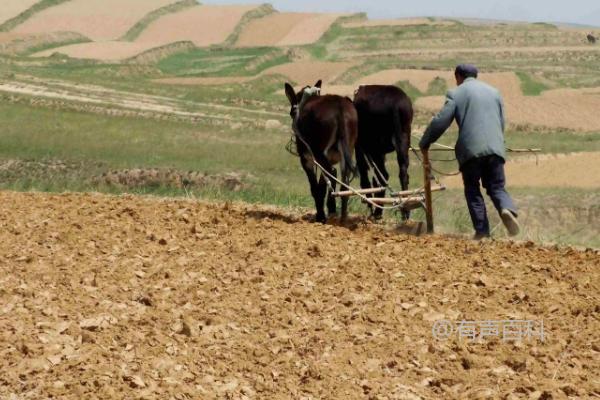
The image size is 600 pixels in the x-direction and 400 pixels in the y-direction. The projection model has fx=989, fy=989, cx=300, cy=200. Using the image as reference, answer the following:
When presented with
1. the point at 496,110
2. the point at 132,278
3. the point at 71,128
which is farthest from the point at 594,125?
the point at 132,278

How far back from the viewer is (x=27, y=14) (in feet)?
283

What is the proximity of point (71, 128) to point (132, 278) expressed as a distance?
20828 mm

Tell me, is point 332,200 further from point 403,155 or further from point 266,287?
point 266,287

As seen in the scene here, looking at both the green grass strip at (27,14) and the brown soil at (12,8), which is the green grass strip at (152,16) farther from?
the brown soil at (12,8)

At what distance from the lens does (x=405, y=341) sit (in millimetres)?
7090

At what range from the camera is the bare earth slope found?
247 inches

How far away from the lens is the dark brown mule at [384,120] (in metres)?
13.3

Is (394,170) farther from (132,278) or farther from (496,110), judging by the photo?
(132,278)

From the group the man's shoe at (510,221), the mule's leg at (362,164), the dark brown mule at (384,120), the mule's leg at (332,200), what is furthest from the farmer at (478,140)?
the mule's leg at (362,164)

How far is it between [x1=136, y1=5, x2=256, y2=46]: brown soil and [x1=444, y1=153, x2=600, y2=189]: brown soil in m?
53.7

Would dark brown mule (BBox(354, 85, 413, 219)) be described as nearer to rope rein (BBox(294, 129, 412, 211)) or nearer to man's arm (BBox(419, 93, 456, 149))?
rope rein (BBox(294, 129, 412, 211))

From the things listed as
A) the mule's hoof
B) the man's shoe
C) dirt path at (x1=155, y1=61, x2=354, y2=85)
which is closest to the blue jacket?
the man's shoe

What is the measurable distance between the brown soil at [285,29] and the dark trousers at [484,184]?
67.2 metres

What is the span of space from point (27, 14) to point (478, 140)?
81.5 metres
